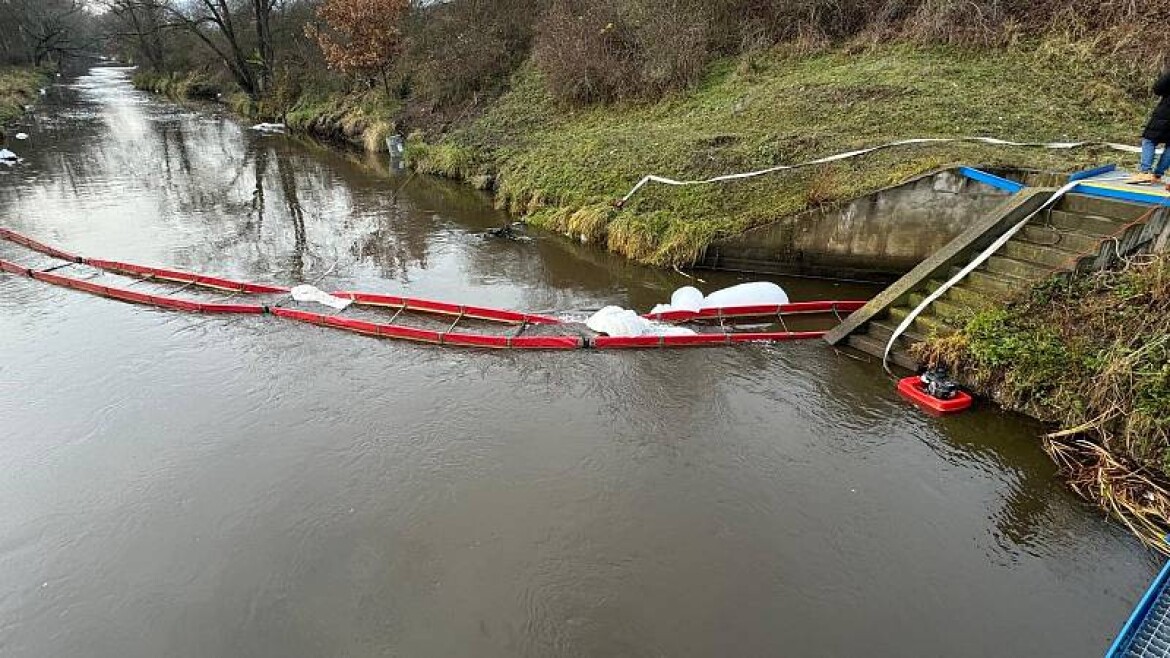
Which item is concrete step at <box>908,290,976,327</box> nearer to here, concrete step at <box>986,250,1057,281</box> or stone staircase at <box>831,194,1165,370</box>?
stone staircase at <box>831,194,1165,370</box>

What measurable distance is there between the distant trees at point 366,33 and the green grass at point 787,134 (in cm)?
935

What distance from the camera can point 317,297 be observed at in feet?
28.8

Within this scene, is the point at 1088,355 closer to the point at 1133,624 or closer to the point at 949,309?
the point at 949,309

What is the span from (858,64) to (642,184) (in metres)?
6.63

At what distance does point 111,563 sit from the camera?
14.9 feet

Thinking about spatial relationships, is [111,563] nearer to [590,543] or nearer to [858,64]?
[590,543]

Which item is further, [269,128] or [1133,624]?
[269,128]

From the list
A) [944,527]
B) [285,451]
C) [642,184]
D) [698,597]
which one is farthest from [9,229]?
[944,527]

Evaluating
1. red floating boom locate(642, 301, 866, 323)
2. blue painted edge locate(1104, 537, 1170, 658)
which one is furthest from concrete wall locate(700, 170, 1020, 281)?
blue painted edge locate(1104, 537, 1170, 658)

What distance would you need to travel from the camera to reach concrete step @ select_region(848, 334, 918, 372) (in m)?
7.24

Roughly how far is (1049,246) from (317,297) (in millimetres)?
9045

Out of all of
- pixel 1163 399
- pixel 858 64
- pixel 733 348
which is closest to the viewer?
pixel 1163 399

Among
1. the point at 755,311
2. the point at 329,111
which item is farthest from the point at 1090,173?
the point at 329,111

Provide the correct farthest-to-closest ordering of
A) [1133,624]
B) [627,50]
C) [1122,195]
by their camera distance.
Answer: [627,50], [1122,195], [1133,624]
